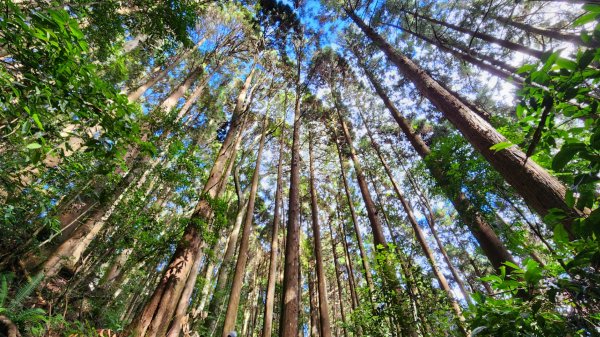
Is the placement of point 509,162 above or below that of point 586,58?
above

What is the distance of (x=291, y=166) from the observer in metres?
8.77

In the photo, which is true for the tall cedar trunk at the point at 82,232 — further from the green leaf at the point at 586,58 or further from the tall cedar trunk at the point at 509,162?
the green leaf at the point at 586,58

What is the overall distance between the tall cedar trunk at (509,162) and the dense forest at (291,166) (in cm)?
3

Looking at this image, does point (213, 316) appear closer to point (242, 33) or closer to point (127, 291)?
point (127, 291)

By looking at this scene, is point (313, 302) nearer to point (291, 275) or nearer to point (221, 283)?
point (221, 283)

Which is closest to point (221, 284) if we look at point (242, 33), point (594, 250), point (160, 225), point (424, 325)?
point (160, 225)

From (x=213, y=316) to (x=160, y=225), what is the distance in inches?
176

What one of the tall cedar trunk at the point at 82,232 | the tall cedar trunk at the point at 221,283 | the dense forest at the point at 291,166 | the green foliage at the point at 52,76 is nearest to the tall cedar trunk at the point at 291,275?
the dense forest at the point at 291,166

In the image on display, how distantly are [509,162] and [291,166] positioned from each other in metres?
6.15

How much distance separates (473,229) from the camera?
20.5 feet

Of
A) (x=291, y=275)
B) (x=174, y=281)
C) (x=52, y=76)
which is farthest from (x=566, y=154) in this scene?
(x=291, y=275)

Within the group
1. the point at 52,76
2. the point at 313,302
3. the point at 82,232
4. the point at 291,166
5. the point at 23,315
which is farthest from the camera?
the point at 313,302

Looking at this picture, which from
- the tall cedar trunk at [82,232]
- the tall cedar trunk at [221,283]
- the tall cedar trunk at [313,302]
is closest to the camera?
the tall cedar trunk at [82,232]

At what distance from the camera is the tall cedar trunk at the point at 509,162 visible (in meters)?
2.81
